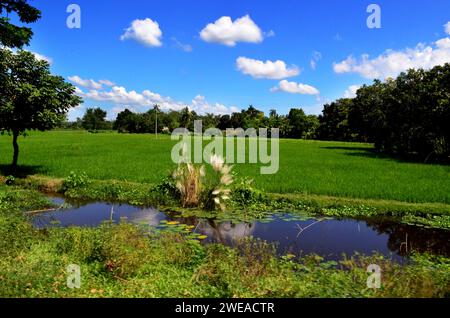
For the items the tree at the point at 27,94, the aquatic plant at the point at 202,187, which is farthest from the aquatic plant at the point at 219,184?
the tree at the point at 27,94

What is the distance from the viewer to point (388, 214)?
10.4m

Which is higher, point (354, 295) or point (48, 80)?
point (48, 80)

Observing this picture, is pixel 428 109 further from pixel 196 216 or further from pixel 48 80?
pixel 48 80

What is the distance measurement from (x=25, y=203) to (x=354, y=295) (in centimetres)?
926

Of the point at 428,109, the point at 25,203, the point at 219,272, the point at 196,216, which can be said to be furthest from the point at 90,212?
the point at 428,109

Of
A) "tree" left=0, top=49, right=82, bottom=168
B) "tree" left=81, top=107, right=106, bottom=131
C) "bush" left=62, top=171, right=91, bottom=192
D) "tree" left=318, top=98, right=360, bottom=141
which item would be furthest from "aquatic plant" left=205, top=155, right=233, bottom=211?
"tree" left=81, top=107, right=106, bottom=131

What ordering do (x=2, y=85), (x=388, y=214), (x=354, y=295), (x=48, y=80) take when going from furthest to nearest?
(x=48, y=80) < (x=2, y=85) < (x=388, y=214) < (x=354, y=295)

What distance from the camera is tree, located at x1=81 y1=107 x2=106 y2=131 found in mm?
107750

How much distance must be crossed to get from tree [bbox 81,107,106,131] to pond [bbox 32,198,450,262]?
100797 millimetres

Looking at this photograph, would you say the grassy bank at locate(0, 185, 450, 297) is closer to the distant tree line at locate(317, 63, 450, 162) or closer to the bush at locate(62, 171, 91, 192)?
the bush at locate(62, 171, 91, 192)

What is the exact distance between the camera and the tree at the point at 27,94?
42.0 feet

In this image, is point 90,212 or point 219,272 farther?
point 90,212

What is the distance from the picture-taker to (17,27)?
1123 cm
